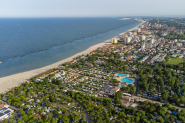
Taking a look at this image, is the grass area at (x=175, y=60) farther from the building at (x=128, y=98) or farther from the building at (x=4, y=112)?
the building at (x=4, y=112)

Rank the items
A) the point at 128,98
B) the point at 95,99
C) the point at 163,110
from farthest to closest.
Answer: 1. the point at 128,98
2. the point at 95,99
3. the point at 163,110

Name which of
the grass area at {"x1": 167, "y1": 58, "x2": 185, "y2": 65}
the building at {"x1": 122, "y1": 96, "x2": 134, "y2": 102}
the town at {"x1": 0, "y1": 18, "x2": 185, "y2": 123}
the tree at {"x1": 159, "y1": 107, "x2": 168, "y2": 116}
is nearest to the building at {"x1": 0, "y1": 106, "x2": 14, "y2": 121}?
the town at {"x1": 0, "y1": 18, "x2": 185, "y2": 123}

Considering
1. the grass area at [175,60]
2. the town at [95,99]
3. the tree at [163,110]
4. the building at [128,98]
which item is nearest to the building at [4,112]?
the town at [95,99]

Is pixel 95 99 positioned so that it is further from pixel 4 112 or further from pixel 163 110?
pixel 4 112

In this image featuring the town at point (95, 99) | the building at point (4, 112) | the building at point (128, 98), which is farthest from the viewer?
the building at point (128, 98)

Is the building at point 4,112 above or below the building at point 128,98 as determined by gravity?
above

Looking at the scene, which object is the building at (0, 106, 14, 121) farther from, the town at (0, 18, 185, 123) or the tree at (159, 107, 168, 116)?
the tree at (159, 107, 168, 116)

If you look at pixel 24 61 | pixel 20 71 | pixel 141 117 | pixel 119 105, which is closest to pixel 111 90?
pixel 119 105

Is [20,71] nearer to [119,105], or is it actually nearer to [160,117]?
[119,105]

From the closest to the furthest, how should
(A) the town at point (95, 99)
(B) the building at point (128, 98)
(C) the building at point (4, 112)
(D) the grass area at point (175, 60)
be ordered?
(A) the town at point (95, 99)
(C) the building at point (4, 112)
(B) the building at point (128, 98)
(D) the grass area at point (175, 60)

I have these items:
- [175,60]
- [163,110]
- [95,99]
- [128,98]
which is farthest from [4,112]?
[175,60]

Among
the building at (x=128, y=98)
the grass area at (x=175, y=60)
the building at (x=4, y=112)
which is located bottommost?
the building at (x=128, y=98)
